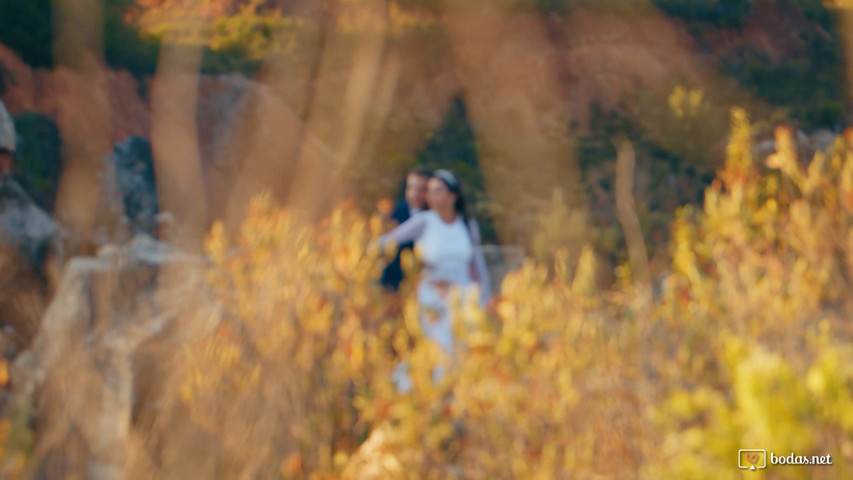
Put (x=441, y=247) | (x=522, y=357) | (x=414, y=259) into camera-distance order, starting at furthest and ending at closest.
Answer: (x=441, y=247), (x=414, y=259), (x=522, y=357)

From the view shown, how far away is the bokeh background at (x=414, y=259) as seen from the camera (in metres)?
2.23

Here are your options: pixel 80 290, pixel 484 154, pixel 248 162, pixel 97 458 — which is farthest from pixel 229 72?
pixel 97 458

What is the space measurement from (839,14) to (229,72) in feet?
39.2

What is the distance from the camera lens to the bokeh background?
223 cm

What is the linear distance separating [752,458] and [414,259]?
1718 millimetres

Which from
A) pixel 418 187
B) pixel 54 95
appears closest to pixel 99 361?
pixel 418 187

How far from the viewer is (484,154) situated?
12.3 meters

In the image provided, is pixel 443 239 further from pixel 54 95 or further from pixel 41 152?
pixel 54 95

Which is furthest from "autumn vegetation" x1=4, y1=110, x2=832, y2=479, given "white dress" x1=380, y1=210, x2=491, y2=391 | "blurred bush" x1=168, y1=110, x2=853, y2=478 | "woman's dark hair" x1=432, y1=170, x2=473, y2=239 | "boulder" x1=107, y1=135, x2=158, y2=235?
"boulder" x1=107, y1=135, x2=158, y2=235

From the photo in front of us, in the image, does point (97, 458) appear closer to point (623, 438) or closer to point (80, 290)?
point (80, 290)

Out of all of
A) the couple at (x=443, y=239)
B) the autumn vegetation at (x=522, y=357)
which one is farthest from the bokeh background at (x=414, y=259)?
the couple at (x=443, y=239)

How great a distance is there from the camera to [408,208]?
4.71 metres

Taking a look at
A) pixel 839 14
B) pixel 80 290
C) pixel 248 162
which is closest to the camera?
pixel 80 290

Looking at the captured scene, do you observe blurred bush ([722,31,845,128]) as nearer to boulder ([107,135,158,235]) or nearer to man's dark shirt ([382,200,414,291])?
boulder ([107,135,158,235])
